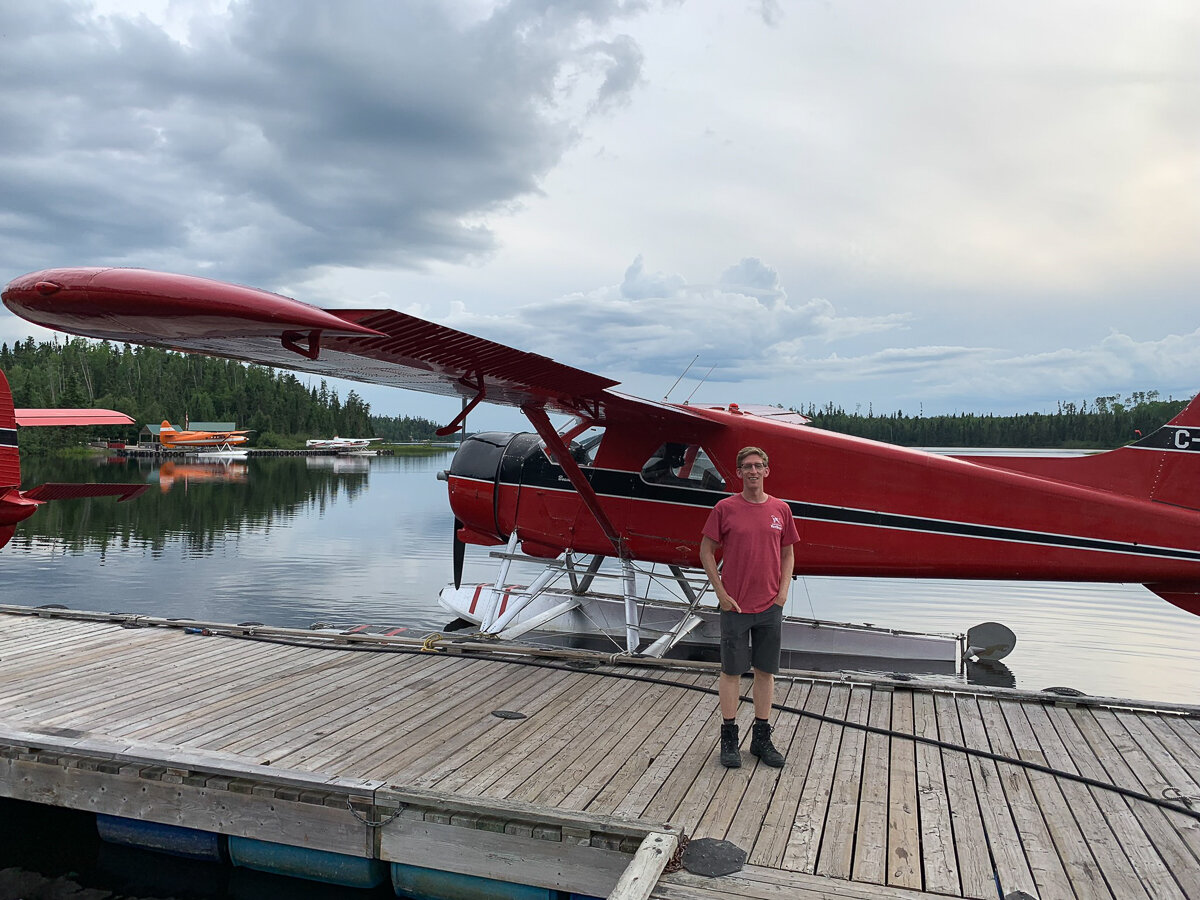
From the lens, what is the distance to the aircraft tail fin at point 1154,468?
608cm

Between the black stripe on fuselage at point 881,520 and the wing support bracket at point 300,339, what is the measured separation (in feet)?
11.5

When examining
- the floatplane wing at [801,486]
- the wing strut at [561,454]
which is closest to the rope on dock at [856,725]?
the wing strut at [561,454]

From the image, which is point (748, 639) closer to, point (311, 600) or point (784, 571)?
point (784, 571)

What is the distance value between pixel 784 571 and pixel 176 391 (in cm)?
10638

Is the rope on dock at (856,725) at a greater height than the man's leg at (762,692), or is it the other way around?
the man's leg at (762,692)

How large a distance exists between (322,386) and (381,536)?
111 meters

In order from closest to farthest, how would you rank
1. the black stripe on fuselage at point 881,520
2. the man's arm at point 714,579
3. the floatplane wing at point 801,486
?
the man's arm at point 714,579 < the floatplane wing at point 801,486 < the black stripe on fuselage at point 881,520

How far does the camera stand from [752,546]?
12.8 feet

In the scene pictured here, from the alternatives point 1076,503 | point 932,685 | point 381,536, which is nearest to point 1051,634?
point 1076,503

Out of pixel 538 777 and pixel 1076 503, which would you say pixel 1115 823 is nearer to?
pixel 538 777

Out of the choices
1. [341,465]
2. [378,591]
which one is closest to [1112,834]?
[378,591]

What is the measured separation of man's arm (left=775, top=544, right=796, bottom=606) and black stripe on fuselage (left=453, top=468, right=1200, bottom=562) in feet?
6.83

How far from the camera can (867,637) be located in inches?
342

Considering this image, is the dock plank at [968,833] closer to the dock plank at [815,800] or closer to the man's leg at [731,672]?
the dock plank at [815,800]
